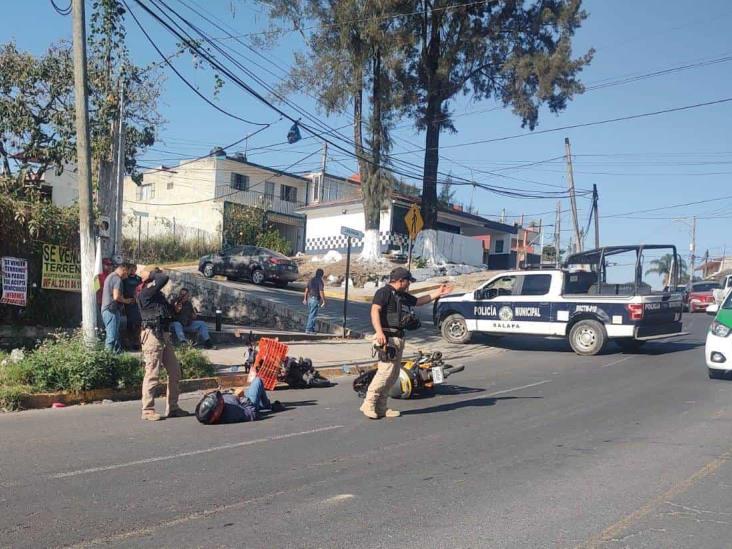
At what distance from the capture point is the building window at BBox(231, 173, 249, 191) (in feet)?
134

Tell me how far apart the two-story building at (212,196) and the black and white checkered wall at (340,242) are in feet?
12.0

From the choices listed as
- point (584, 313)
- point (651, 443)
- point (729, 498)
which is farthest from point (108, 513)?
point (584, 313)

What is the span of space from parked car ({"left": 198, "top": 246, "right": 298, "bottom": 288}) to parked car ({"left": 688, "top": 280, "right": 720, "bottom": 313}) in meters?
17.2

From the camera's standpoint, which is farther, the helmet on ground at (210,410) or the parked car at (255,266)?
the parked car at (255,266)

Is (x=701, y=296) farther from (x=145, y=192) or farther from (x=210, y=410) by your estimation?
(x=145, y=192)

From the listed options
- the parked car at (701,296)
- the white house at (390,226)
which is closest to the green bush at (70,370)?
the white house at (390,226)

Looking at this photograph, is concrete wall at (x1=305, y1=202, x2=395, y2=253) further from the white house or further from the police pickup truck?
the police pickup truck

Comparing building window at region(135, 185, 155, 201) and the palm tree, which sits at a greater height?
building window at region(135, 185, 155, 201)

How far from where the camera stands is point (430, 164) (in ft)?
101

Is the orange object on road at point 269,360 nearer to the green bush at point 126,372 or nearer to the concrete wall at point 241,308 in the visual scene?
the green bush at point 126,372

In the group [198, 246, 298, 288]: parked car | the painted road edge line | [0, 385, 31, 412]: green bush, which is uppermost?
[198, 246, 298, 288]: parked car

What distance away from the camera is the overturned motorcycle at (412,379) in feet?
31.1

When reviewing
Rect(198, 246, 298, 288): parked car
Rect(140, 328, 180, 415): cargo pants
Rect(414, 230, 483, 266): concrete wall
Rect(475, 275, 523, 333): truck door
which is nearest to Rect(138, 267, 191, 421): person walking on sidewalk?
Rect(140, 328, 180, 415): cargo pants

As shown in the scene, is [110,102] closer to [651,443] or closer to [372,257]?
[651,443]
